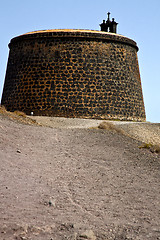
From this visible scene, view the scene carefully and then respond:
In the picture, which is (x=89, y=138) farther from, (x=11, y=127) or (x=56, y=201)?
(x=56, y=201)

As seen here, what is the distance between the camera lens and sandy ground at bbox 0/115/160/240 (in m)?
5.90

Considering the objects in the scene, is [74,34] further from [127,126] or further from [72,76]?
[127,126]

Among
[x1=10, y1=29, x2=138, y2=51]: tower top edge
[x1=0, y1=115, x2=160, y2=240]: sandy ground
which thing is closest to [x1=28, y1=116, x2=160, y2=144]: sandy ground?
[x1=0, y1=115, x2=160, y2=240]: sandy ground

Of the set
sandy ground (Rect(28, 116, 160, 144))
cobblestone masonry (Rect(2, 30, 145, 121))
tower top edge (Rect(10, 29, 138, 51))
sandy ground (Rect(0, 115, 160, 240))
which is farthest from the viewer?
tower top edge (Rect(10, 29, 138, 51))

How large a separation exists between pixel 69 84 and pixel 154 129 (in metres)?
5.68

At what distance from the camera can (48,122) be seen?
19703 mm

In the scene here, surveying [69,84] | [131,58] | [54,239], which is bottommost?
[54,239]

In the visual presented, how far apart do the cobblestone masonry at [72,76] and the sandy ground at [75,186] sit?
954 cm

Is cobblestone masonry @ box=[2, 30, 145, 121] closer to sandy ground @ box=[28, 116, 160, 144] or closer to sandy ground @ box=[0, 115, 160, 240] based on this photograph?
sandy ground @ box=[28, 116, 160, 144]

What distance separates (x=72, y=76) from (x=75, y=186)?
50.2 feet

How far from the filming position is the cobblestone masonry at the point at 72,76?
75.2 ft

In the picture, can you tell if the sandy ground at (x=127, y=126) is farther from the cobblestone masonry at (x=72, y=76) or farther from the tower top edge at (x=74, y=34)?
the tower top edge at (x=74, y=34)

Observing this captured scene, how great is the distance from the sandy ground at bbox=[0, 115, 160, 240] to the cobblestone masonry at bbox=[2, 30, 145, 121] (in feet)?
31.3

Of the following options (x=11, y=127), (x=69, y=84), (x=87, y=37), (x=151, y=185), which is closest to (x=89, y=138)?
(x=11, y=127)
